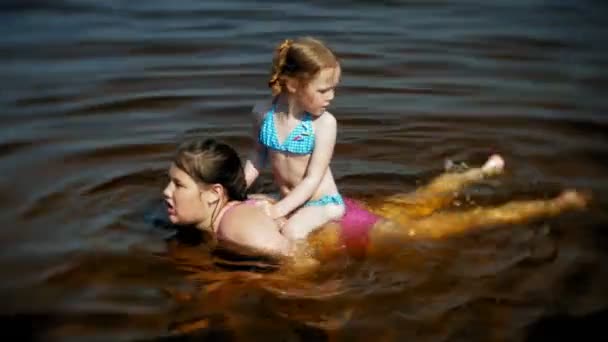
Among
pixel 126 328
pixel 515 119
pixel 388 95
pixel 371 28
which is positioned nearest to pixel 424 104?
pixel 388 95

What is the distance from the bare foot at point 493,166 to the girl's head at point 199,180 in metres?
2.18

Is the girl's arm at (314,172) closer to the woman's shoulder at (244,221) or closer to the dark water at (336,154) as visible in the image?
the woman's shoulder at (244,221)

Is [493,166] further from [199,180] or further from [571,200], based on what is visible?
[199,180]

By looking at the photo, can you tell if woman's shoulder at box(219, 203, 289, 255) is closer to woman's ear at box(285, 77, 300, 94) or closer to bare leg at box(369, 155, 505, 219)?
woman's ear at box(285, 77, 300, 94)

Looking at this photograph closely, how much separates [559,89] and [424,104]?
157cm

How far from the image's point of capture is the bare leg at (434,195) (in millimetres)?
5242

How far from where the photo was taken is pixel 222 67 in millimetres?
8742

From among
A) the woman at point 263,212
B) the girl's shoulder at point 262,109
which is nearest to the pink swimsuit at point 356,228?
the woman at point 263,212

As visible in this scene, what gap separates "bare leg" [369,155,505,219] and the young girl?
0.61 m

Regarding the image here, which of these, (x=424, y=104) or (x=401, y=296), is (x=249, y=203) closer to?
(x=401, y=296)

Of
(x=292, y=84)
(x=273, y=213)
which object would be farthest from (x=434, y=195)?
(x=292, y=84)

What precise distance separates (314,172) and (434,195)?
4.22 ft

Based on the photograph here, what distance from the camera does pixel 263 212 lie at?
14.8ft

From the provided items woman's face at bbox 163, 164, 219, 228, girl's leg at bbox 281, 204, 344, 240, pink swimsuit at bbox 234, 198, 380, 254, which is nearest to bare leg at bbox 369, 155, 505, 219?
pink swimsuit at bbox 234, 198, 380, 254
